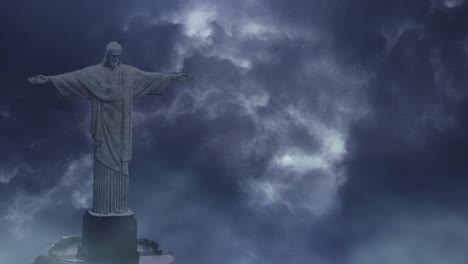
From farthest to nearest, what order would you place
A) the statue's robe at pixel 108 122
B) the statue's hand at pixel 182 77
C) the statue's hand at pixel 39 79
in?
1. the statue's hand at pixel 182 77
2. the statue's robe at pixel 108 122
3. the statue's hand at pixel 39 79

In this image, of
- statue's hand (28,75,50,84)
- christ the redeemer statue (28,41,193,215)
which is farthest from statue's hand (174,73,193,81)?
statue's hand (28,75,50,84)

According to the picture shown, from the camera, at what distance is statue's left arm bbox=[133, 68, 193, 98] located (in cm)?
1493

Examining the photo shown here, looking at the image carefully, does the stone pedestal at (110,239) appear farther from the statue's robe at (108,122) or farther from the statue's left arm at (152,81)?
the statue's left arm at (152,81)

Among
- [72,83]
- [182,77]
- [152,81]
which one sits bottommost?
[72,83]

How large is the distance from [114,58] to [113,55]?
8cm

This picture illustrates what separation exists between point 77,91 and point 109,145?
1.32 m

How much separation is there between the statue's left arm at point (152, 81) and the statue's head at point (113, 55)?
528 millimetres

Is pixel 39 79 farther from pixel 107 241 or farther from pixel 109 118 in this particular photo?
pixel 107 241

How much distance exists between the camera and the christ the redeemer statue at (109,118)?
47.5 ft

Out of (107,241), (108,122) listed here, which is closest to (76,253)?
(107,241)

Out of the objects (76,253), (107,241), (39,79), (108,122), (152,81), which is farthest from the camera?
(76,253)

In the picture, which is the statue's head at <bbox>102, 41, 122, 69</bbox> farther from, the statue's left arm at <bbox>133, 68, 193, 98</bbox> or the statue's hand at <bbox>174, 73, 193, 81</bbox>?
the statue's hand at <bbox>174, 73, 193, 81</bbox>

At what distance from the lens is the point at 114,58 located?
47.7 ft

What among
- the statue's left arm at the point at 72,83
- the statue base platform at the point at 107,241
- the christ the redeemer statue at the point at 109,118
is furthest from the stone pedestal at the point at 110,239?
the statue's left arm at the point at 72,83
